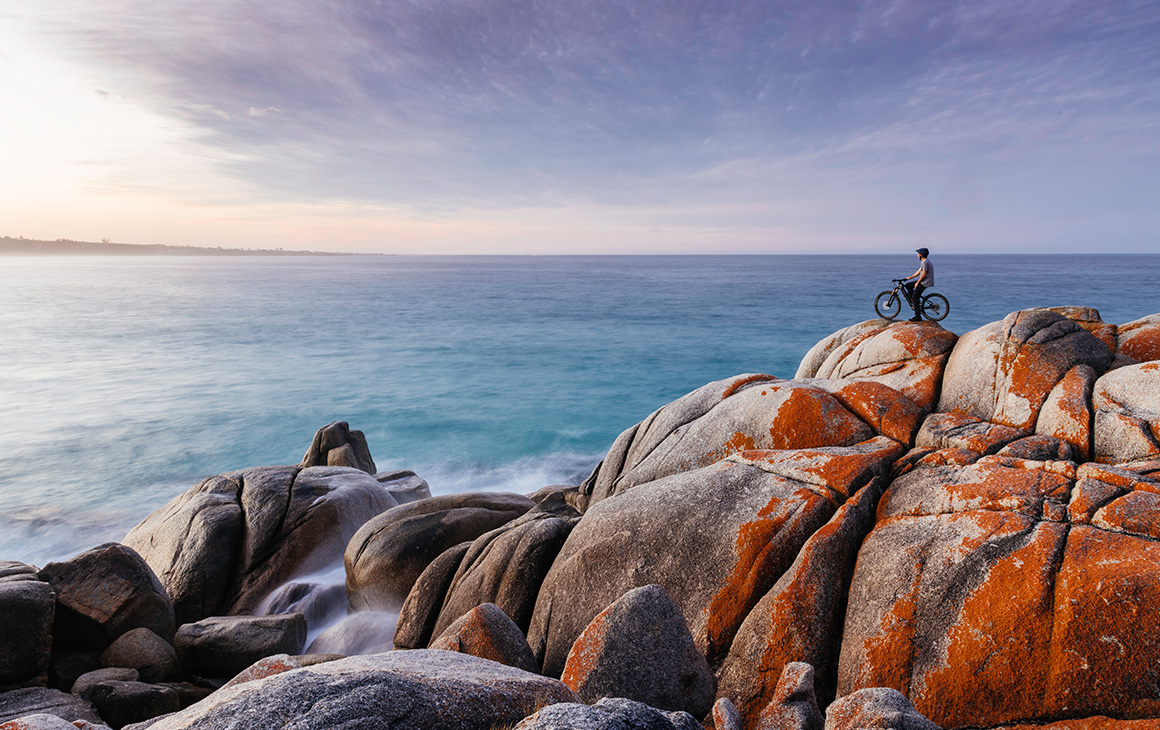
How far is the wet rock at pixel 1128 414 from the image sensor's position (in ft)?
24.6

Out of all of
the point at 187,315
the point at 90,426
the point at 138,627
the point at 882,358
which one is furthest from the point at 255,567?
the point at 187,315

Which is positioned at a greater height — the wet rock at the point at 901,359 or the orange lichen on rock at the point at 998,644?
the wet rock at the point at 901,359

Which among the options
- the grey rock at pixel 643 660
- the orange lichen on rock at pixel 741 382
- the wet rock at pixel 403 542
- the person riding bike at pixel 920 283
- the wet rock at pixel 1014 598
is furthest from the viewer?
the person riding bike at pixel 920 283

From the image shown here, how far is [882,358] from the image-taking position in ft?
38.9

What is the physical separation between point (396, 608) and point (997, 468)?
9998 millimetres

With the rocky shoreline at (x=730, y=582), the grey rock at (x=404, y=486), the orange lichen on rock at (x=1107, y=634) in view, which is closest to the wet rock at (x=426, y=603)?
the rocky shoreline at (x=730, y=582)

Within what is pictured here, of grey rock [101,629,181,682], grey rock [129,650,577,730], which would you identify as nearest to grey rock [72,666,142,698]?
grey rock [101,629,181,682]

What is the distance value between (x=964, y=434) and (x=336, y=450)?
16429 mm

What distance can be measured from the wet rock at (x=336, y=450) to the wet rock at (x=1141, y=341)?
18.6m

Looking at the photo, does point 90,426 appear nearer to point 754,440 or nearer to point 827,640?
point 754,440

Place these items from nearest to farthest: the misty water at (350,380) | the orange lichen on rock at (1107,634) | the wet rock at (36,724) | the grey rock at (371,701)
A: the grey rock at (371,701), the wet rock at (36,724), the orange lichen on rock at (1107,634), the misty water at (350,380)

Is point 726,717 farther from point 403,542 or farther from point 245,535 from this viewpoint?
point 245,535

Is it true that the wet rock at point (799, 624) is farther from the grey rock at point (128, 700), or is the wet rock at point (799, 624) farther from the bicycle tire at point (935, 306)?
the bicycle tire at point (935, 306)

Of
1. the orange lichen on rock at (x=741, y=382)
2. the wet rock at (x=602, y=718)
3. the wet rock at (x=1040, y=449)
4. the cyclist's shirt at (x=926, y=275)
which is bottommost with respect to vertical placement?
the wet rock at (x=602, y=718)
